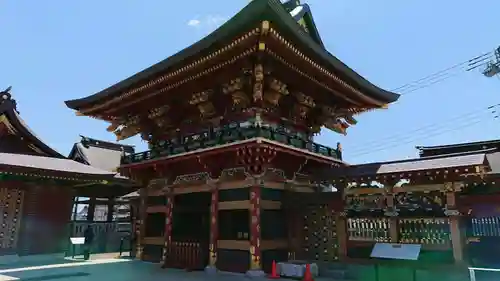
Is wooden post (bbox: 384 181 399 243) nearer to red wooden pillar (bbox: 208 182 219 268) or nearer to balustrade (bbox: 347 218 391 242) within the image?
balustrade (bbox: 347 218 391 242)

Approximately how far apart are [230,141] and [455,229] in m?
7.35

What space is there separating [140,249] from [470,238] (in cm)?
1410

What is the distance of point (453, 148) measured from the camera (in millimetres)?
23562

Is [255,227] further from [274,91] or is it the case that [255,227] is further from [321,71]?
[321,71]

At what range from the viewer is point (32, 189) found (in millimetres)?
17891

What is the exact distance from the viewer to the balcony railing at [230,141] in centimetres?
1200

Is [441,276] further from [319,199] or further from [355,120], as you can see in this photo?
[355,120]

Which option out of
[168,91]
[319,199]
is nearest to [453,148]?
[319,199]

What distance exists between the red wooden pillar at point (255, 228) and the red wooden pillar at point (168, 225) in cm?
437

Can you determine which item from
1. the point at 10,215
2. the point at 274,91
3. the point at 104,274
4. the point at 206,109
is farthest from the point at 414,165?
the point at 10,215

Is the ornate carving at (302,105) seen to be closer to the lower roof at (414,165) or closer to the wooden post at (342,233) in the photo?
the lower roof at (414,165)

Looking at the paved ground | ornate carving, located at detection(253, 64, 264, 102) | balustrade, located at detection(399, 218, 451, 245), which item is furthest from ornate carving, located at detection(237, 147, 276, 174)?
balustrade, located at detection(399, 218, 451, 245)

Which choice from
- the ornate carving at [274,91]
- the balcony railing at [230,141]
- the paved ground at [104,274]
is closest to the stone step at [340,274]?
the paved ground at [104,274]

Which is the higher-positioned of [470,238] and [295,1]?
[295,1]
